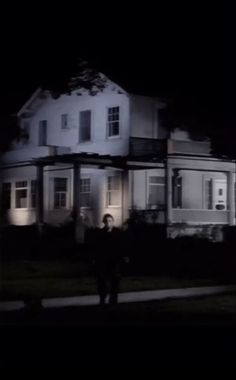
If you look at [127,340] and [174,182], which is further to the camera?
[174,182]

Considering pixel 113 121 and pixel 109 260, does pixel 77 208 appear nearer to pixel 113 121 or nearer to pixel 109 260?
pixel 109 260

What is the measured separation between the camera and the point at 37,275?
8.67 metres

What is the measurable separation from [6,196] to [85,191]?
3.17 ft

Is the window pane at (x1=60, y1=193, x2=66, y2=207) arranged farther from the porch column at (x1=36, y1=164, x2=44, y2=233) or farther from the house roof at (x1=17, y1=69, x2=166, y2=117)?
the house roof at (x1=17, y1=69, x2=166, y2=117)

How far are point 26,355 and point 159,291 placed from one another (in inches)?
99.0

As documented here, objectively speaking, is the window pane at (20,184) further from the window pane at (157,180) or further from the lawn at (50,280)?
the window pane at (157,180)

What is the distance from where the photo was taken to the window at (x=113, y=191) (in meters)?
9.12

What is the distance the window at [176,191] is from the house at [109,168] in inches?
0.6

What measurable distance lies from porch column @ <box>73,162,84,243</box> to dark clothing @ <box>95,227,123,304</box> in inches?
13.0

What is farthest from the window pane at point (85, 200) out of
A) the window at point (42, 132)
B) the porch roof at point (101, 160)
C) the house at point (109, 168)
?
the window at point (42, 132)

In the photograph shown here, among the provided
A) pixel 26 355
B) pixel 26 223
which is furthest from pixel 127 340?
pixel 26 223

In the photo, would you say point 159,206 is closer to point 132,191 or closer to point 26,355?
point 132,191

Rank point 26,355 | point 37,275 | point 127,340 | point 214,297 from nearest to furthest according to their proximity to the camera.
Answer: point 26,355 < point 127,340 < point 37,275 < point 214,297

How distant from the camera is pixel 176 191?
9656 mm
